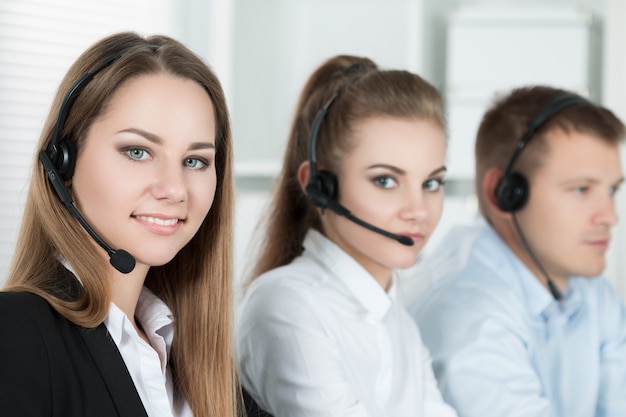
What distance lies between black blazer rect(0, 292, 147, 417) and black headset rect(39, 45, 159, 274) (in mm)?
94

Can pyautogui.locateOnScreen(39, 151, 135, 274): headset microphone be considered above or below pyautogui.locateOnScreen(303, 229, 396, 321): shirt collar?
above

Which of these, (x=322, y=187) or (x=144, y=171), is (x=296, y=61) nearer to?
(x=322, y=187)

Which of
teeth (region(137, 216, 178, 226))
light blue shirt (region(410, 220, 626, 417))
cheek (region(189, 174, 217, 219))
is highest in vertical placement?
cheek (region(189, 174, 217, 219))

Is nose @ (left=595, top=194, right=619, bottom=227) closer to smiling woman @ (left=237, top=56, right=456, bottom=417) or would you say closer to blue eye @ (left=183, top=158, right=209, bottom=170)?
smiling woman @ (left=237, top=56, right=456, bottom=417)

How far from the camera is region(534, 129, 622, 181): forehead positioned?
198 cm

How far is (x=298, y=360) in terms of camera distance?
1.52 meters

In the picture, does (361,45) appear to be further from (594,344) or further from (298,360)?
(298,360)

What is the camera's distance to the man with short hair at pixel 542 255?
189 cm

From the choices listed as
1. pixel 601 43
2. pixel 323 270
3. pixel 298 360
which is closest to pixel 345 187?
pixel 323 270

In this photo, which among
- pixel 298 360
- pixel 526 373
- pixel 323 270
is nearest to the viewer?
pixel 298 360

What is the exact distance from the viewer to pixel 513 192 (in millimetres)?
1997

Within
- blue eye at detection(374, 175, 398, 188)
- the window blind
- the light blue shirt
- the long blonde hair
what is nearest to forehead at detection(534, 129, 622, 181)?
the light blue shirt

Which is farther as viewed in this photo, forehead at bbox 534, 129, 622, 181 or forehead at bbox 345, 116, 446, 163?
forehead at bbox 534, 129, 622, 181

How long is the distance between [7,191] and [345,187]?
143cm
